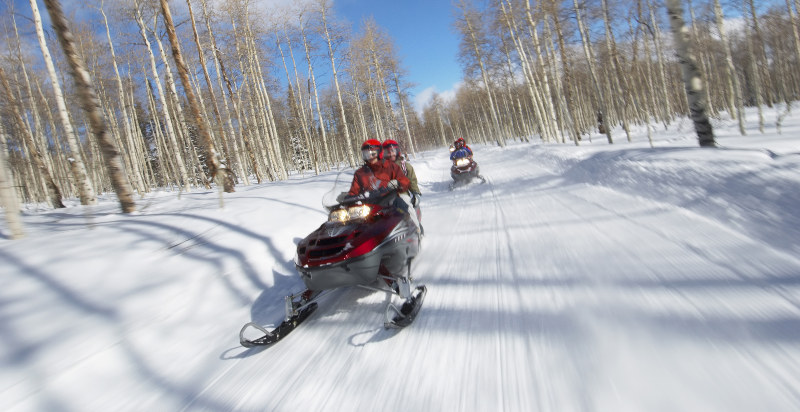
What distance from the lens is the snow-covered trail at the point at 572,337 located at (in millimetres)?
1759

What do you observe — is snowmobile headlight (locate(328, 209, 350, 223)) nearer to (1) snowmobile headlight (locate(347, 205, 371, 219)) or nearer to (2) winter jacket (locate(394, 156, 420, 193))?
(1) snowmobile headlight (locate(347, 205, 371, 219))

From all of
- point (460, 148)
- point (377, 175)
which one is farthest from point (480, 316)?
point (460, 148)

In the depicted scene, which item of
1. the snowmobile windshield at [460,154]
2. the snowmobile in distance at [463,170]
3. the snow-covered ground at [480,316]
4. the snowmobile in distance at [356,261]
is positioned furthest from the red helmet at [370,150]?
the snowmobile windshield at [460,154]

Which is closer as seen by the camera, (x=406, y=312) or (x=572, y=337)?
(x=572, y=337)

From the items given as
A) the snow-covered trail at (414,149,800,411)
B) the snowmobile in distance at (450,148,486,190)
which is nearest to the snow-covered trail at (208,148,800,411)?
the snow-covered trail at (414,149,800,411)

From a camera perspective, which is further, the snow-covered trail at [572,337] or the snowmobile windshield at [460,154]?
the snowmobile windshield at [460,154]

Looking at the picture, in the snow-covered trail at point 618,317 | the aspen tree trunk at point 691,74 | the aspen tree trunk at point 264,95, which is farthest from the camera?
the aspen tree trunk at point 264,95

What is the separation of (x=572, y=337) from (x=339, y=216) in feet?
7.67

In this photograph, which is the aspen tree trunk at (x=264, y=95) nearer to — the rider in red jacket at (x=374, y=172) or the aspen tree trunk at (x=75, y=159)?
the aspen tree trunk at (x=75, y=159)

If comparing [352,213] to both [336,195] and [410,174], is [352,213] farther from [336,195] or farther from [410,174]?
[410,174]

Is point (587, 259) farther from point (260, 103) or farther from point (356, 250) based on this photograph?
point (260, 103)

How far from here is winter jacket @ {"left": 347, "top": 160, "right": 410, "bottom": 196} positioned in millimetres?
4816

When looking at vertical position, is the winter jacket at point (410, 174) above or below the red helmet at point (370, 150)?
below

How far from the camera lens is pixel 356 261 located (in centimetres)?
309
